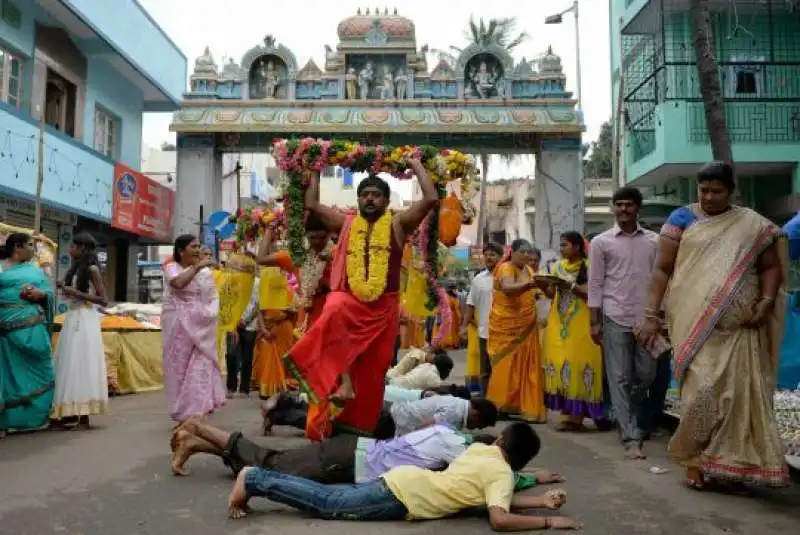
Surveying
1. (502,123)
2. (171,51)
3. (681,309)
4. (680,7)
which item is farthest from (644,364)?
(171,51)

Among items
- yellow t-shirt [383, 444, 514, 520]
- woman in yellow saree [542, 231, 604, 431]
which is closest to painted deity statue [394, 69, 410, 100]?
woman in yellow saree [542, 231, 604, 431]

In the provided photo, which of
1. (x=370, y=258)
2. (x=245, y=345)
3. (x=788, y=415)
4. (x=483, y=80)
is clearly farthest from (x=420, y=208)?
(x=483, y=80)

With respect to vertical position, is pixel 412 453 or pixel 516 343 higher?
pixel 516 343

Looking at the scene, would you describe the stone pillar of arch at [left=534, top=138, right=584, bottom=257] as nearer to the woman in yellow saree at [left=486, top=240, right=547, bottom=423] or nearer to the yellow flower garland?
the woman in yellow saree at [left=486, top=240, right=547, bottom=423]

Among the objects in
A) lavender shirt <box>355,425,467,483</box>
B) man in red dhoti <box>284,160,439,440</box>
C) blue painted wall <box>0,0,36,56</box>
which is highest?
blue painted wall <box>0,0,36,56</box>

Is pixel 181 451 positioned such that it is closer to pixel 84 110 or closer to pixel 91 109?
pixel 84 110

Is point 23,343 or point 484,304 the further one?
point 484,304

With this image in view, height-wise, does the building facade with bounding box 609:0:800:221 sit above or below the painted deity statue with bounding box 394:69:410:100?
below

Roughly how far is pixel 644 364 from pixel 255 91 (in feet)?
59.0

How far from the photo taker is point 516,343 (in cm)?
716

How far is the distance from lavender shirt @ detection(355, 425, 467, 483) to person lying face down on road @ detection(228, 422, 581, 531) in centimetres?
30

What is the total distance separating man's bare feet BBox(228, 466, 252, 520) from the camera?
3.67m

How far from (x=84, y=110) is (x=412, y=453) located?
48.9ft

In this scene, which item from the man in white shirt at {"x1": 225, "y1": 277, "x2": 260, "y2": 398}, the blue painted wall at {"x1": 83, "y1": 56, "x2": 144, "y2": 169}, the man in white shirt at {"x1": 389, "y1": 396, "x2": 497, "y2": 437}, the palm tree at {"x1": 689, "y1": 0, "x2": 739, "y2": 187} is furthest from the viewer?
the blue painted wall at {"x1": 83, "y1": 56, "x2": 144, "y2": 169}
